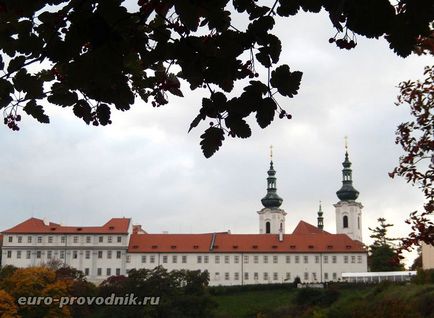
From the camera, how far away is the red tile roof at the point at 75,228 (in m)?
89.1

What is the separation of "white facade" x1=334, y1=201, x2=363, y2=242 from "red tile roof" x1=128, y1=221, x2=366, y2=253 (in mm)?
4808

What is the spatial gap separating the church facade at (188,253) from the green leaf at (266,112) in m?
86.0

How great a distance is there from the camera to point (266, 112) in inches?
108

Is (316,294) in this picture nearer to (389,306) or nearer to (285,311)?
(285,311)

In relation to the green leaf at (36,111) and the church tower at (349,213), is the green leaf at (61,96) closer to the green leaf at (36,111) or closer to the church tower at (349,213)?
the green leaf at (36,111)

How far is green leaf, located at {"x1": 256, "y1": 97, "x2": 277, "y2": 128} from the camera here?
272 centimetres

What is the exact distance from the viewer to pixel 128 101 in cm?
292

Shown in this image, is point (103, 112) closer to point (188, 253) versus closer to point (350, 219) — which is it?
point (188, 253)

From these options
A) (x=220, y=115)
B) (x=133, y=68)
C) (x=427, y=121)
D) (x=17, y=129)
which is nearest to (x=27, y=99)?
(x=17, y=129)

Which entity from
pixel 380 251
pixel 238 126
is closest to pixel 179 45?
pixel 238 126

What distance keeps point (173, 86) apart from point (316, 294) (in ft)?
173

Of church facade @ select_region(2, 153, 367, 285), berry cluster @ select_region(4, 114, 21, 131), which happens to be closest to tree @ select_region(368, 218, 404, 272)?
church facade @ select_region(2, 153, 367, 285)

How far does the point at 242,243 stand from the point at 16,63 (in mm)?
88069

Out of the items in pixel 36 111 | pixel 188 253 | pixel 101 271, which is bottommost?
pixel 36 111
